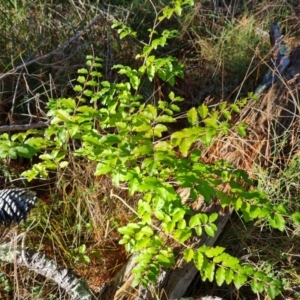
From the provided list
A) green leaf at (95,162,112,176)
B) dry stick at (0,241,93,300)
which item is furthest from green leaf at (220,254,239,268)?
dry stick at (0,241,93,300)

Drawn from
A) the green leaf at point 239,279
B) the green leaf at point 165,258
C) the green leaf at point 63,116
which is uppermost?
the green leaf at point 63,116

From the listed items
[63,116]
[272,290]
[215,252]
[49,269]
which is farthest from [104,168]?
[272,290]

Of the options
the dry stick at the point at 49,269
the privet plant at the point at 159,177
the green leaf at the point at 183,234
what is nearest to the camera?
the privet plant at the point at 159,177

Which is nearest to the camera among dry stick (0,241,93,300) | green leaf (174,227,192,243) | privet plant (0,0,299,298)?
privet plant (0,0,299,298)

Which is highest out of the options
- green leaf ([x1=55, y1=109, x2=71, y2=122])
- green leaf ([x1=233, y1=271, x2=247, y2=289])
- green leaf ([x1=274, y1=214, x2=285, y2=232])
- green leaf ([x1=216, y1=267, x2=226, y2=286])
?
green leaf ([x1=274, y1=214, x2=285, y2=232])

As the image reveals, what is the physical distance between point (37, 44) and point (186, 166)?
154 cm

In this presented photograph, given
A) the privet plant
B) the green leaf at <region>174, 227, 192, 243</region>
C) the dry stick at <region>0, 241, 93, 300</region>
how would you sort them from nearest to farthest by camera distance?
the privet plant, the green leaf at <region>174, 227, 192, 243</region>, the dry stick at <region>0, 241, 93, 300</region>

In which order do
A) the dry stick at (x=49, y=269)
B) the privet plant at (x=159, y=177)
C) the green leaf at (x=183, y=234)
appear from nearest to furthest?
1. the privet plant at (x=159, y=177)
2. the green leaf at (x=183, y=234)
3. the dry stick at (x=49, y=269)

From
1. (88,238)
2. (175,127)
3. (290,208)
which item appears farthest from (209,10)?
(88,238)

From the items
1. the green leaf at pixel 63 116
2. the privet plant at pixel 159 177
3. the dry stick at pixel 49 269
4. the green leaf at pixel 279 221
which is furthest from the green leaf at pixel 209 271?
the green leaf at pixel 63 116

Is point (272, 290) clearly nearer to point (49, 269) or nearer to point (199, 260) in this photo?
A: point (199, 260)

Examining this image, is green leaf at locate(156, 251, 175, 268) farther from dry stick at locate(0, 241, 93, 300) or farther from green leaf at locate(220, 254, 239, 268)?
dry stick at locate(0, 241, 93, 300)

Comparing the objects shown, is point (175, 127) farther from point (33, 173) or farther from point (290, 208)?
point (33, 173)

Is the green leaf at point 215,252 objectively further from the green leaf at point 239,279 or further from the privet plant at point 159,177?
the green leaf at point 239,279
